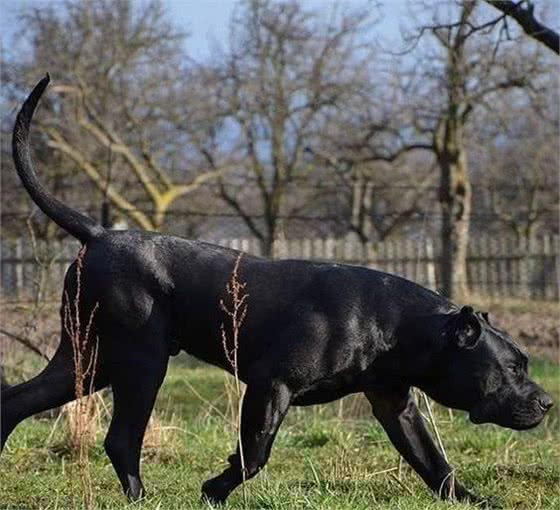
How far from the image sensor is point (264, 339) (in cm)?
589

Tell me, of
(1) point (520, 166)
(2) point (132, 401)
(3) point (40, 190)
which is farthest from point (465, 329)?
(1) point (520, 166)

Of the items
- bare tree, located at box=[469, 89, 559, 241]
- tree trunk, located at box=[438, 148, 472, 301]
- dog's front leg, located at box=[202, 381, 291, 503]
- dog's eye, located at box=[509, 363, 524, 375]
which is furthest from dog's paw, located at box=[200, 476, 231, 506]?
bare tree, located at box=[469, 89, 559, 241]

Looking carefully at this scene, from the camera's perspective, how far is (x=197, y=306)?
19.7ft

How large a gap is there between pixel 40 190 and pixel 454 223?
52.4ft

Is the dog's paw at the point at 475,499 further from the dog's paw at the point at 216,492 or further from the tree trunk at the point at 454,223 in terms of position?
the tree trunk at the point at 454,223

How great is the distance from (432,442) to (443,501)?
17.5 inches

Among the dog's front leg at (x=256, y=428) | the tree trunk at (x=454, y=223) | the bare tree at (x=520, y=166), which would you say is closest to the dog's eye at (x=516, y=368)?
the dog's front leg at (x=256, y=428)

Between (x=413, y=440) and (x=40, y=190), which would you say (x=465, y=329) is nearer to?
(x=413, y=440)

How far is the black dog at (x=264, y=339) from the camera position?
5.86m

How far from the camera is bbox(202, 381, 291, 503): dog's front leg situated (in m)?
5.75

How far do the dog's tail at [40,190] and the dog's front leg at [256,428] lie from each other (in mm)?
1146

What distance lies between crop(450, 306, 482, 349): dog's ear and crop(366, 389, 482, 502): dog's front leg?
444 millimetres

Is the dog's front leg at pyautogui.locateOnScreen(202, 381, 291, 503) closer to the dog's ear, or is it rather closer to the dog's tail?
the dog's ear

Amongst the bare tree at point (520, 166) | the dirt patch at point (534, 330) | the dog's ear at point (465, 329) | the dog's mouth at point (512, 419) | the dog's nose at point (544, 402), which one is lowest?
the dirt patch at point (534, 330)
